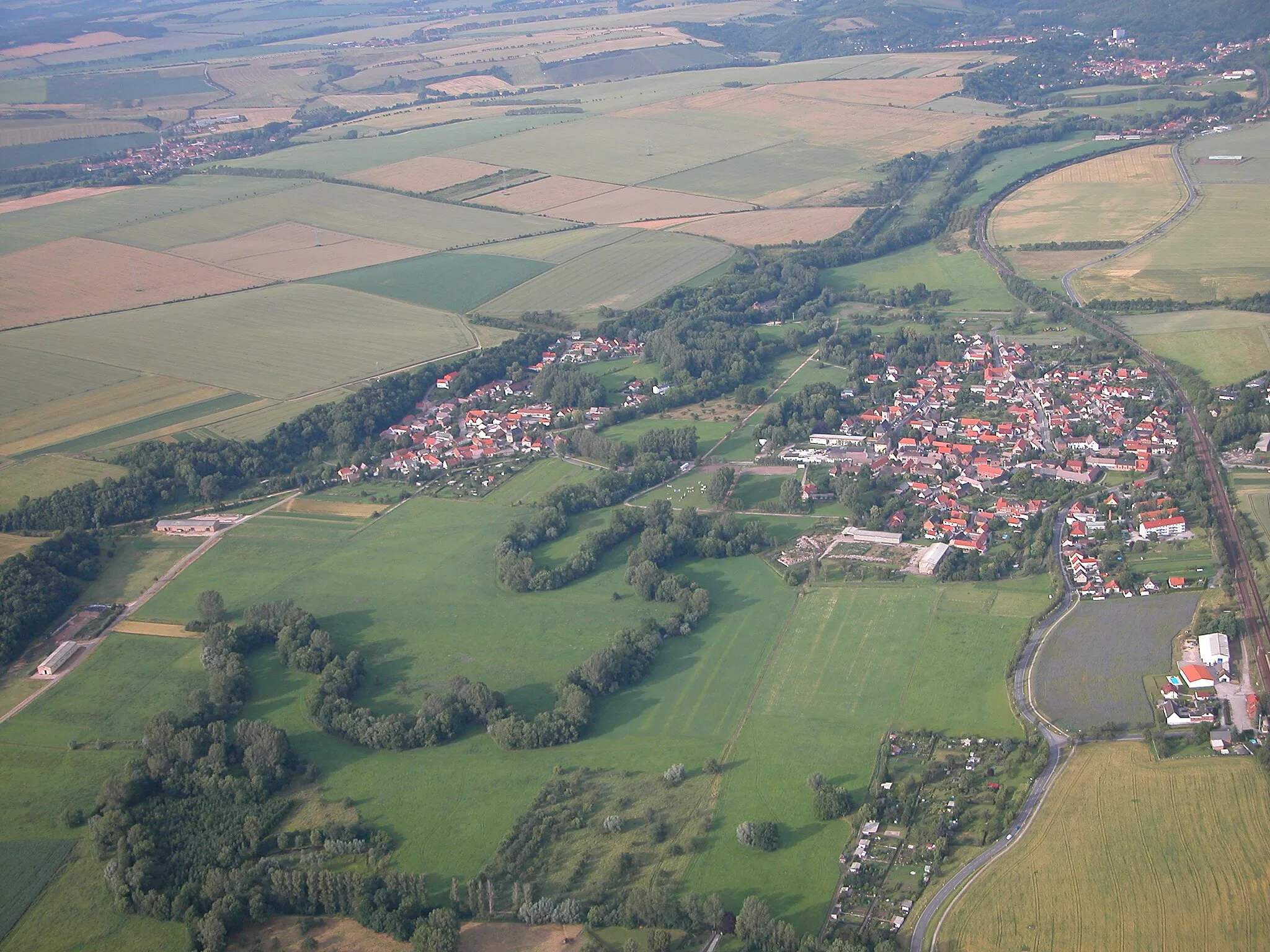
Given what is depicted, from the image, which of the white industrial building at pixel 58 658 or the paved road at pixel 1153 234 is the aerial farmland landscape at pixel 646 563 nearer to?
the white industrial building at pixel 58 658

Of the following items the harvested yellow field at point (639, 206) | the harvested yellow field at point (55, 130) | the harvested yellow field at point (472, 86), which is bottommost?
the harvested yellow field at point (639, 206)

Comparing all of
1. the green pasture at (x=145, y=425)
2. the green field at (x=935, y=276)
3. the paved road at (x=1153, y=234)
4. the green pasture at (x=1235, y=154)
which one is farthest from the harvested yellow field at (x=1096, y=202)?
the green pasture at (x=145, y=425)

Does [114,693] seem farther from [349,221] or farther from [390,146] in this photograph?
[390,146]

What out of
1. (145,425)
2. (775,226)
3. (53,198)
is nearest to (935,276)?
(775,226)

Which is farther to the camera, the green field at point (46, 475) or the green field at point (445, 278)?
the green field at point (445, 278)

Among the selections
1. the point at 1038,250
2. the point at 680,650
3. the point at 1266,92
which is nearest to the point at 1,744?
the point at 680,650

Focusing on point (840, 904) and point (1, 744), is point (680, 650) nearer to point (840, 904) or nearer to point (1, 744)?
point (840, 904)
